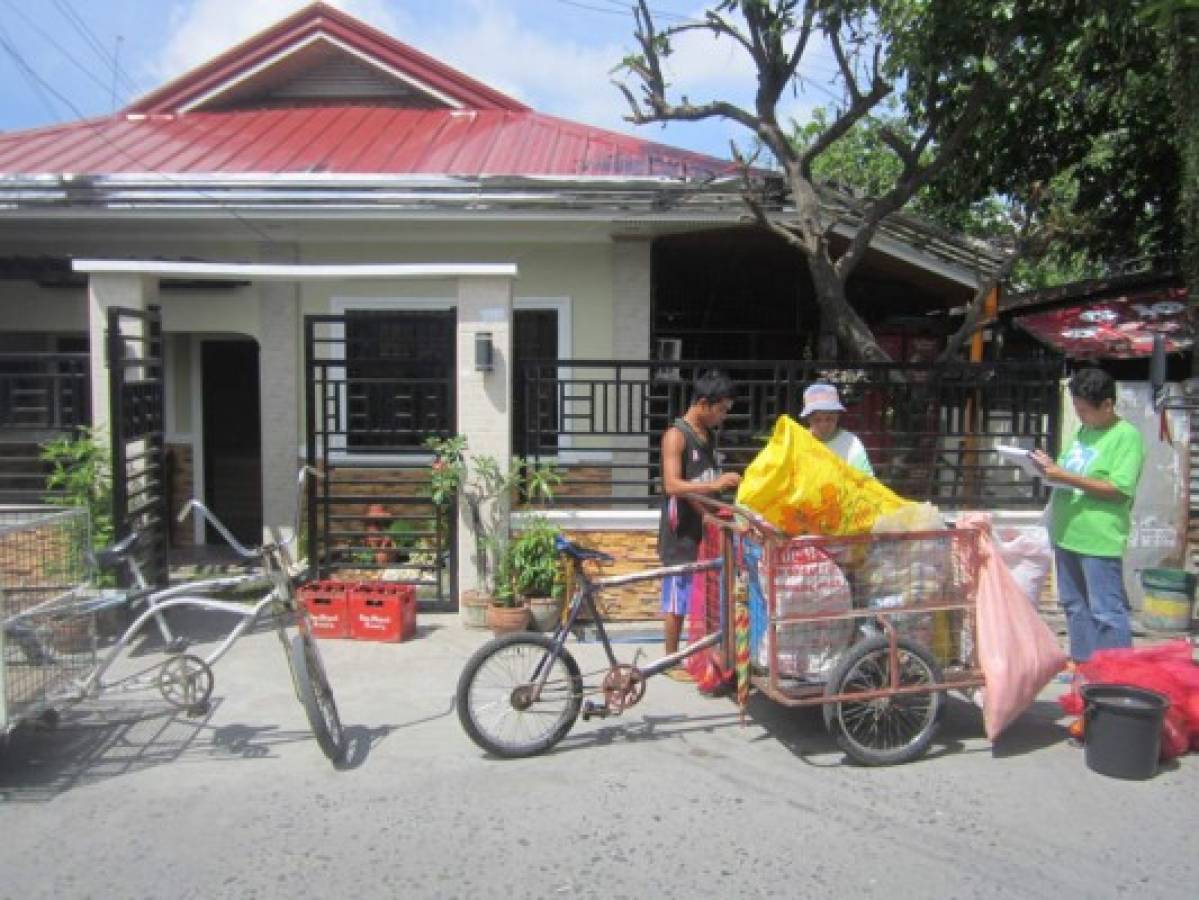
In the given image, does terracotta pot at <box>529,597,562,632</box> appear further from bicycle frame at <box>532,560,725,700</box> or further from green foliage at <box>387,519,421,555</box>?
bicycle frame at <box>532,560,725,700</box>

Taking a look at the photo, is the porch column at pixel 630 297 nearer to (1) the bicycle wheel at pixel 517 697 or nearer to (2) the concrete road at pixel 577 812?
(2) the concrete road at pixel 577 812

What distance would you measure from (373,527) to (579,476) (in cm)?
189

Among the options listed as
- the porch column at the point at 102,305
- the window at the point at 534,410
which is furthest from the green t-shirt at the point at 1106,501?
the porch column at the point at 102,305

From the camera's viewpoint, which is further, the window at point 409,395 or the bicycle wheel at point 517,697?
the window at point 409,395

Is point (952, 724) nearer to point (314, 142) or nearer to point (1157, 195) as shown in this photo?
point (1157, 195)

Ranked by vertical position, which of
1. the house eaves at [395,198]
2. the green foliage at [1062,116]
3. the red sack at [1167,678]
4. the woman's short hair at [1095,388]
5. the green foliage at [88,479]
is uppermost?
the green foliage at [1062,116]

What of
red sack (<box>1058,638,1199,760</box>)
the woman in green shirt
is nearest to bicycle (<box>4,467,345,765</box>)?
red sack (<box>1058,638,1199,760</box>)

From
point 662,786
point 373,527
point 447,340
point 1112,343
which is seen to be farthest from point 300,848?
point 1112,343

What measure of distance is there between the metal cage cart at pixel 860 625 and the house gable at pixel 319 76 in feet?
30.5

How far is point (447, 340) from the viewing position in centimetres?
734

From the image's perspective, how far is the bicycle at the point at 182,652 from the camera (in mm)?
4516

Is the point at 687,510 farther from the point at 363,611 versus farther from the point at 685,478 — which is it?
the point at 363,611

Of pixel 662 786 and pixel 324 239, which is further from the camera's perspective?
pixel 324 239

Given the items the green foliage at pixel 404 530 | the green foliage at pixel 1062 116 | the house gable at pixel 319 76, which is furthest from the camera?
the house gable at pixel 319 76
